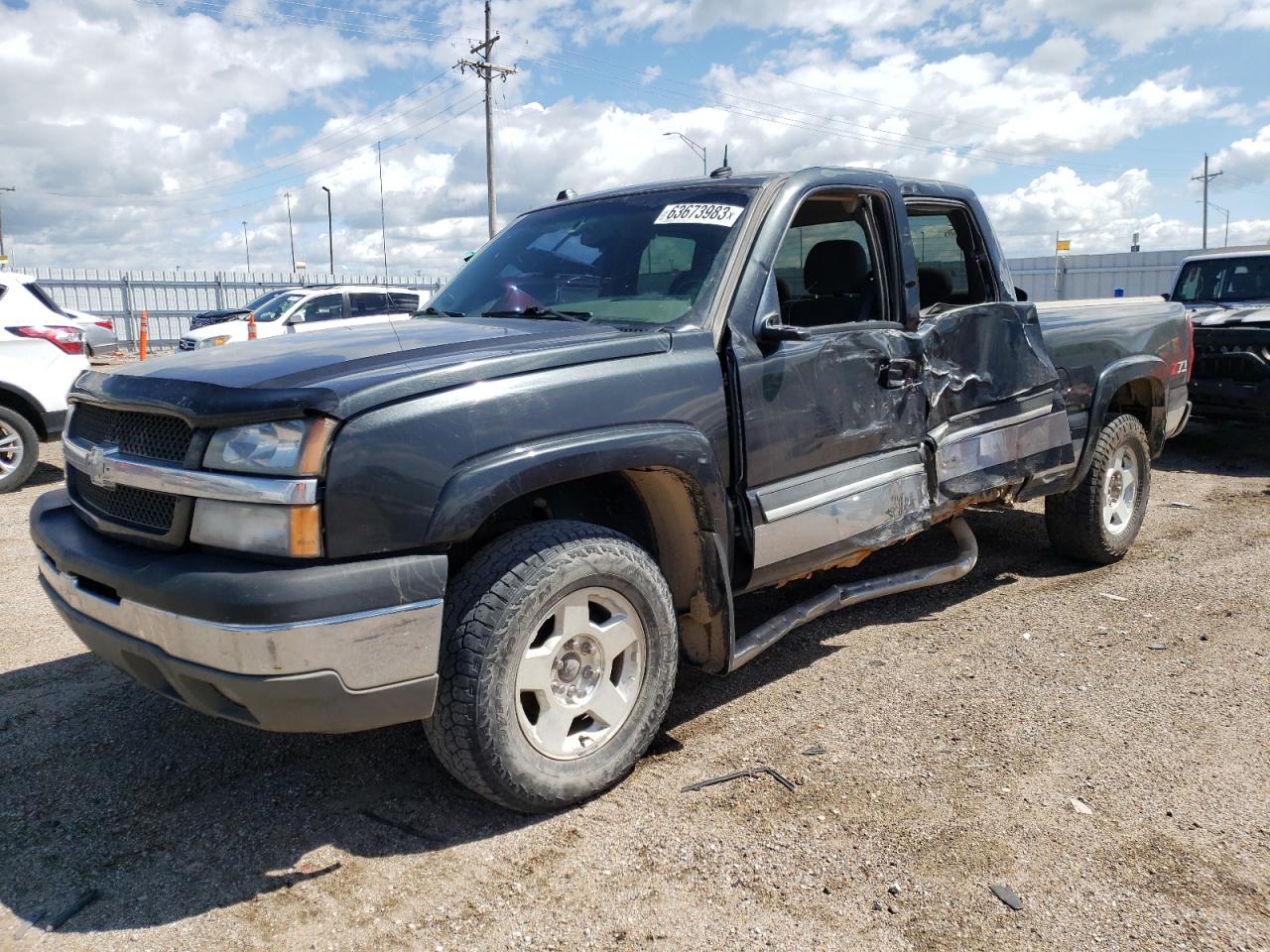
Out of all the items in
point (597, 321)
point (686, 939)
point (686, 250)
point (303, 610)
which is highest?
point (686, 250)

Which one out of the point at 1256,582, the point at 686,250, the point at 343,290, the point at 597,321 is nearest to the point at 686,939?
the point at 597,321

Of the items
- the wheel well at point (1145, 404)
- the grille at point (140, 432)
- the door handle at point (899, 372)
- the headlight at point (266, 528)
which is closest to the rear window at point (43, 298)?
the grille at point (140, 432)

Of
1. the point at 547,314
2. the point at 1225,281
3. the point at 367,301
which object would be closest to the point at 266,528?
the point at 547,314

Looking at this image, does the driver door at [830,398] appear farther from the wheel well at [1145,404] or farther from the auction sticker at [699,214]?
the wheel well at [1145,404]

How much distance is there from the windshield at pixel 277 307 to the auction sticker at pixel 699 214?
16.7m

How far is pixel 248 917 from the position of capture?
261cm

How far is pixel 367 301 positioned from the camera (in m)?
18.6

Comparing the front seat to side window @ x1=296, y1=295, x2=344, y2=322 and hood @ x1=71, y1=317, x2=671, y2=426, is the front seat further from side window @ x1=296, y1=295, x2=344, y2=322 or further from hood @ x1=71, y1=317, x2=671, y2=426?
side window @ x1=296, y1=295, x2=344, y2=322

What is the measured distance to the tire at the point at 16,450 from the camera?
27.4ft

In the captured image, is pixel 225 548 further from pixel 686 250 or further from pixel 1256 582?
pixel 1256 582

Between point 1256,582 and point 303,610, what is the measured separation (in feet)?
17.1

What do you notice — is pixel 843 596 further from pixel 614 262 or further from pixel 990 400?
pixel 614 262

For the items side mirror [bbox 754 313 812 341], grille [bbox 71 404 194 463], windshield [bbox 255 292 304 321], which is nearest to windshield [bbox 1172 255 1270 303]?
side mirror [bbox 754 313 812 341]

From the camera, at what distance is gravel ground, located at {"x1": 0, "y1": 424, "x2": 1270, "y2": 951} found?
258 cm
